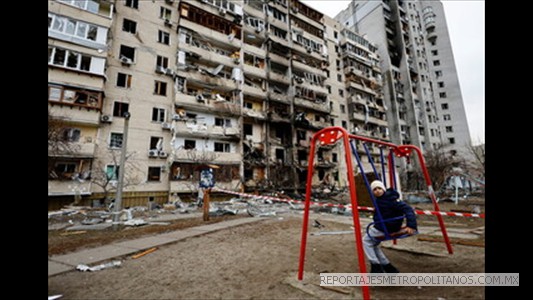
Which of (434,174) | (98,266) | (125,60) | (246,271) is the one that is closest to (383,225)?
(246,271)

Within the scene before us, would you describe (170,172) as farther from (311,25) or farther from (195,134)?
→ (311,25)

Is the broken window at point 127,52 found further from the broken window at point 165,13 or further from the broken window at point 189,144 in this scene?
the broken window at point 189,144

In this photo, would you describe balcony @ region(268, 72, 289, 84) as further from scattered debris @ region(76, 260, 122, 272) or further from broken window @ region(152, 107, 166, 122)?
scattered debris @ region(76, 260, 122, 272)

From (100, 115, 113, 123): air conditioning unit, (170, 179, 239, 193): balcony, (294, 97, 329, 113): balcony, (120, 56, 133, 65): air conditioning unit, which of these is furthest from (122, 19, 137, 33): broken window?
(294, 97, 329, 113): balcony

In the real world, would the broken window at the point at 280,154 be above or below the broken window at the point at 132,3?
below

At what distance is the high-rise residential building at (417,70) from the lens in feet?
147

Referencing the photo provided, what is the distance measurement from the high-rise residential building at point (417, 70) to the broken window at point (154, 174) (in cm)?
4026

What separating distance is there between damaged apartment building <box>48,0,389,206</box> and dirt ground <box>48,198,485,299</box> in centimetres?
718

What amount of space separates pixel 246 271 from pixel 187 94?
21.7 metres

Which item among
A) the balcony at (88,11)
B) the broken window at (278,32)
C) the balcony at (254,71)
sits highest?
the broken window at (278,32)

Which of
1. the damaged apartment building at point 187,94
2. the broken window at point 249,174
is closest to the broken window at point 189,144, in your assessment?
the damaged apartment building at point 187,94

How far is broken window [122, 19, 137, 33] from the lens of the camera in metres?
22.3

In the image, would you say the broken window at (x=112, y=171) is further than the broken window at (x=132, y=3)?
No
